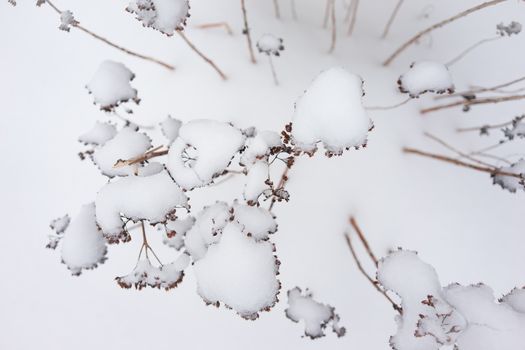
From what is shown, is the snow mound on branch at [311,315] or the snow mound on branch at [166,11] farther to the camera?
the snow mound on branch at [311,315]

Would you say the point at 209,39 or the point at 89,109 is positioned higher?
the point at 209,39

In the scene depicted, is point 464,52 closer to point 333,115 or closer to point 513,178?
point 513,178

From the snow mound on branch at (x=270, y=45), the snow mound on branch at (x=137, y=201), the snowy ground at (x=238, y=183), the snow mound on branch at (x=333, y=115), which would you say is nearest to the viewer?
the snow mound on branch at (x=333, y=115)

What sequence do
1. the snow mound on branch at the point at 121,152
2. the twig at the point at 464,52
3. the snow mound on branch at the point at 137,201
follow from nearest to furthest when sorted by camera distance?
the snow mound on branch at the point at 137,201
the snow mound on branch at the point at 121,152
the twig at the point at 464,52

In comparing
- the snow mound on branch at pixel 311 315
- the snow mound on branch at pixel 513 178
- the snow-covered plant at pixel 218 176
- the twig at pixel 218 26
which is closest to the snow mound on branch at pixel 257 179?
the snow-covered plant at pixel 218 176

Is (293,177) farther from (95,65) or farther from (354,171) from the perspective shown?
(95,65)

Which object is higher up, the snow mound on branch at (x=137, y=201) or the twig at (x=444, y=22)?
the twig at (x=444, y=22)

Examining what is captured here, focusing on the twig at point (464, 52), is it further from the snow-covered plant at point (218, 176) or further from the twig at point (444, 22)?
the snow-covered plant at point (218, 176)

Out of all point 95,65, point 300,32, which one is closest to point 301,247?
point 300,32
